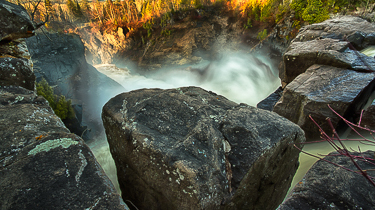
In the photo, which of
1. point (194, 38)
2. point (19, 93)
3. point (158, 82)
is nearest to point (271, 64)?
point (194, 38)

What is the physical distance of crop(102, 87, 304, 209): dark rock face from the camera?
231 cm

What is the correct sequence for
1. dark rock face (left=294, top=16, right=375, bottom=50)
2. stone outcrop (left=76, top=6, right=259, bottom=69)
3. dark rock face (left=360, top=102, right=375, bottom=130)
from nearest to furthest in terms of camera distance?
dark rock face (left=360, top=102, right=375, bottom=130), dark rock face (left=294, top=16, right=375, bottom=50), stone outcrop (left=76, top=6, right=259, bottom=69)

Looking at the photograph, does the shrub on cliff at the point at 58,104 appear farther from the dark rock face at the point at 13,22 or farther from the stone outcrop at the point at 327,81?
the stone outcrop at the point at 327,81

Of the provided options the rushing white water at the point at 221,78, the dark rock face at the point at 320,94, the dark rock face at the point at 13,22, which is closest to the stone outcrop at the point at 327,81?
the dark rock face at the point at 320,94

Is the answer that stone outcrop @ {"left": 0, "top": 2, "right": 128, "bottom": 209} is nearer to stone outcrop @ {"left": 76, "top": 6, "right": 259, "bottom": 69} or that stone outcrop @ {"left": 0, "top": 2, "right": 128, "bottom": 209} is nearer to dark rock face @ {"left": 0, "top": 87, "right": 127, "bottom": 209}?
dark rock face @ {"left": 0, "top": 87, "right": 127, "bottom": 209}

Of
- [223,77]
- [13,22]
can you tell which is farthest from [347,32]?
[13,22]

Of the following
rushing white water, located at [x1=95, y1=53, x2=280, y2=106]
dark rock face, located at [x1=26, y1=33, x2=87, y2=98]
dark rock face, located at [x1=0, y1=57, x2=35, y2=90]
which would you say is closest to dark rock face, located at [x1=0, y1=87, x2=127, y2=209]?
dark rock face, located at [x1=0, y1=57, x2=35, y2=90]

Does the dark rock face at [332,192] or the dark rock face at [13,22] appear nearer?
the dark rock face at [332,192]

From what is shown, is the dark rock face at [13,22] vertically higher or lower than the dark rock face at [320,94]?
higher

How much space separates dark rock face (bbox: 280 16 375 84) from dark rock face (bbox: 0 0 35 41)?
8244 millimetres

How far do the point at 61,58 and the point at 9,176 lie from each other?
58.1ft

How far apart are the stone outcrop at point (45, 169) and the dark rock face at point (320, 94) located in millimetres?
5544

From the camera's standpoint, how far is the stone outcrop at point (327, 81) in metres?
4.83

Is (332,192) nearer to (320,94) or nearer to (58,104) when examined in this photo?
(320,94)
